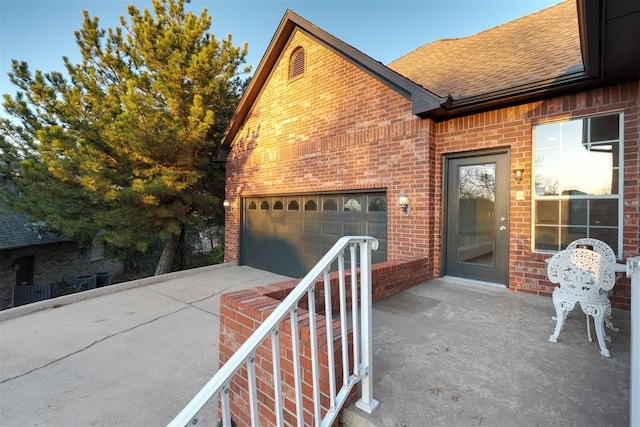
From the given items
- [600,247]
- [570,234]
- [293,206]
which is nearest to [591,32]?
[600,247]

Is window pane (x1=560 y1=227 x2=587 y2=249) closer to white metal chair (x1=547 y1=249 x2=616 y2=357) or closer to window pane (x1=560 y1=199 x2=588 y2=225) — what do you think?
window pane (x1=560 y1=199 x2=588 y2=225)

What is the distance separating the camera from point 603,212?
361cm

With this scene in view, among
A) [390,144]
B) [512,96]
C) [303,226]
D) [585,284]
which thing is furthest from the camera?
[303,226]

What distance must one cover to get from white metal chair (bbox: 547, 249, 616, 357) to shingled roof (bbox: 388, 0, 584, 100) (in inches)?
96.5

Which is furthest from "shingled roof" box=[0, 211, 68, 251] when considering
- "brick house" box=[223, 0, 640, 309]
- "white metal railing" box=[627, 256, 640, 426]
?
"white metal railing" box=[627, 256, 640, 426]

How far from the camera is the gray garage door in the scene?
5.54m

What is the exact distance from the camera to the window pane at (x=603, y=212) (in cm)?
353

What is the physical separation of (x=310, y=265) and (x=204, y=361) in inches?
142

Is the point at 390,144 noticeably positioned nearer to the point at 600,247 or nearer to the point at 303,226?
the point at 303,226

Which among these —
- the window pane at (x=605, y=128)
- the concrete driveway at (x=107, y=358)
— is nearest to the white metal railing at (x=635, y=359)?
the concrete driveway at (x=107, y=358)

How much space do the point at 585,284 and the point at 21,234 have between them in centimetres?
1654

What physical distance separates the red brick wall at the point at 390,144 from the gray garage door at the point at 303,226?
296mm

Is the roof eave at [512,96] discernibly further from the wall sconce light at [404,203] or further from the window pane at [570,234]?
the window pane at [570,234]

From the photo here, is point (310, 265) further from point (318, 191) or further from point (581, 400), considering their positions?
point (581, 400)
